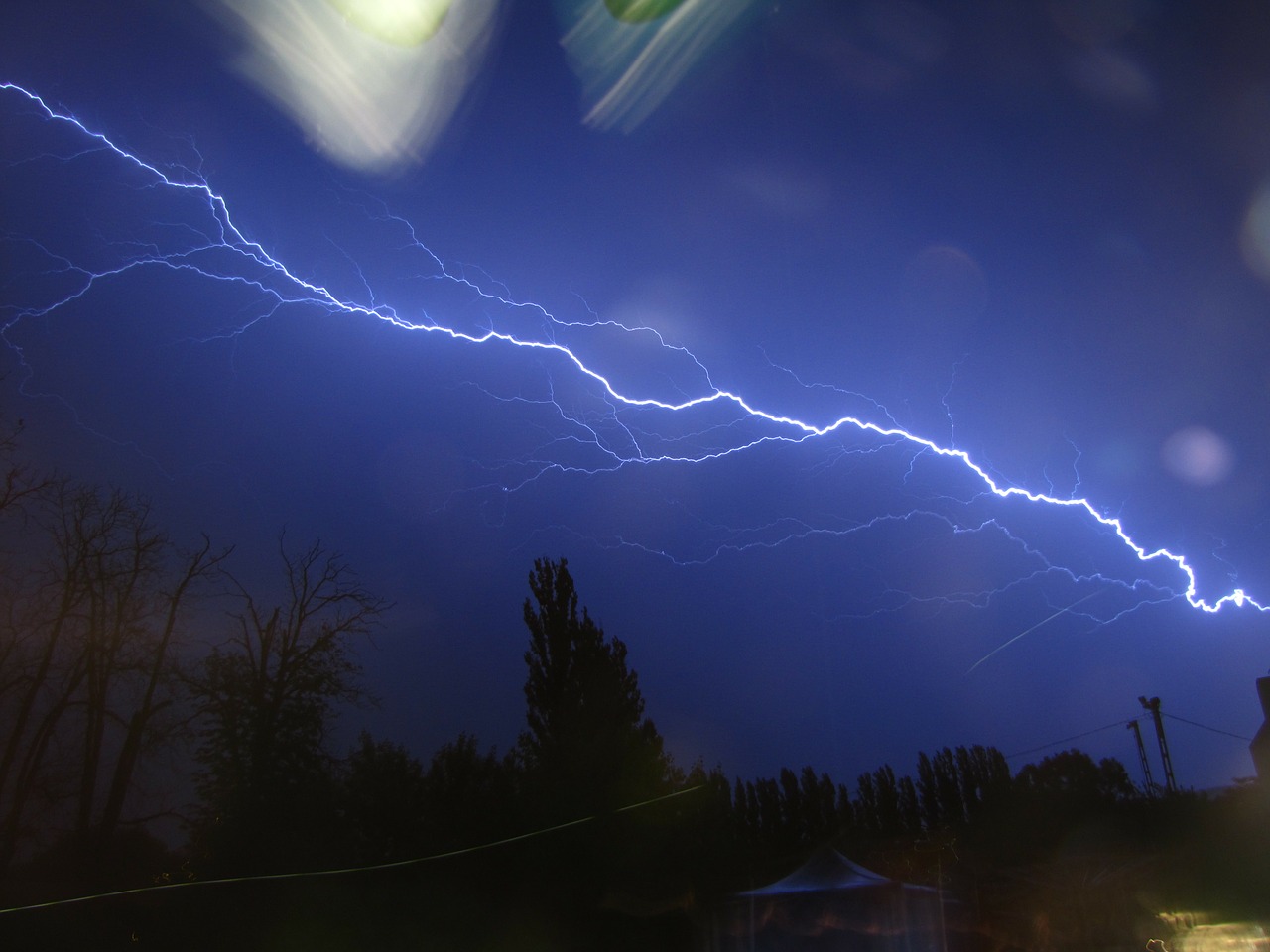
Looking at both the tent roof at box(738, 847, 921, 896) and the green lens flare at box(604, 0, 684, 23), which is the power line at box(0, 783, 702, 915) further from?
the green lens flare at box(604, 0, 684, 23)

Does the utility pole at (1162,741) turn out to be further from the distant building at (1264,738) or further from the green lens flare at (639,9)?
the green lens flare at (639,9)

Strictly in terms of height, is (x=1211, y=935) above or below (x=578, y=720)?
below

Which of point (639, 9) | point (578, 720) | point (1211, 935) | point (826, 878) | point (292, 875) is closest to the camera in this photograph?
point (292, 875)

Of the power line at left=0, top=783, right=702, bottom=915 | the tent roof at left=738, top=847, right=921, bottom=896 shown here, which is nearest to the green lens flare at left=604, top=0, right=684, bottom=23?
the power line at left=0, top=783, right=702, bottom=915

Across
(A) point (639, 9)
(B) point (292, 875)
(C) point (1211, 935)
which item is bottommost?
(C) point (1211, 935)

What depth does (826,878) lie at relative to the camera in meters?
9.53

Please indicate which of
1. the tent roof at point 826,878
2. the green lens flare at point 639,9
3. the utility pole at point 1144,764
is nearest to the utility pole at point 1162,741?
the utility pole at point 1144,764

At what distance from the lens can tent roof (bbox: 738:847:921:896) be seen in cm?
902

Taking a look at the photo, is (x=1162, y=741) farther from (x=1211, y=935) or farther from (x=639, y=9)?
(x=639, y=9)

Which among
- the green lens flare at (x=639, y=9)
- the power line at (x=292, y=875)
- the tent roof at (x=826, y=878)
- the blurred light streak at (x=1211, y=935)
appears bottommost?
the blurred light streak at (x=1211, y=935)

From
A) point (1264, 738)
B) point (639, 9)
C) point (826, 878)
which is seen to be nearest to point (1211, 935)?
point (826, 878)

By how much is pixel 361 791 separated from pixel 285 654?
2546mm

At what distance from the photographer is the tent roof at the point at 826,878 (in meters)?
9.02

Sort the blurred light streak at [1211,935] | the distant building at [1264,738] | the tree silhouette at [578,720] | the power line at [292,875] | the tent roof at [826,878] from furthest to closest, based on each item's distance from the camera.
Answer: the distant building at [1264,738] → the tree silhouette at [578,720] → the tent roof at [826,878] → the blurred light streak at [1211,935] → the power line at [292,875]
